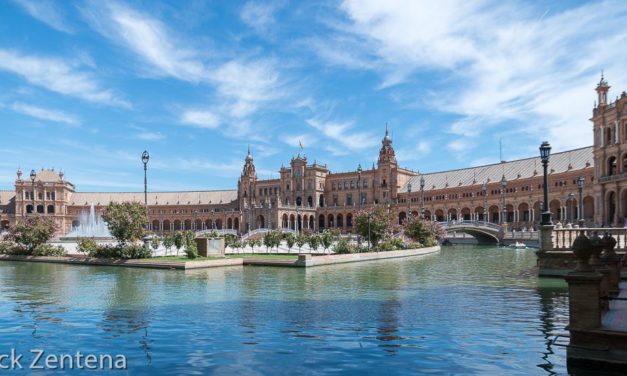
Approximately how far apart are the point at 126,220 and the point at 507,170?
8115cm

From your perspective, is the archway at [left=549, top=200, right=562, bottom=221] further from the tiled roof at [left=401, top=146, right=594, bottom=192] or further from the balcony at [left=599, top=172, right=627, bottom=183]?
the balcony at [left=599, top=172, right=627, bottom=183]

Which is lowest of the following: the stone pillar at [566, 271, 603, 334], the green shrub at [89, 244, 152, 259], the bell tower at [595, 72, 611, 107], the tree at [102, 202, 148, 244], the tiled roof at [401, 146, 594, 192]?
the green shrub at [89, 244, 152, 259]

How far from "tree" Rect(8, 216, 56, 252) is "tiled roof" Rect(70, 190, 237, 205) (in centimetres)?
9266

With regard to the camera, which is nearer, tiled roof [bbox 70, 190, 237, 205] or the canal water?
the canal water

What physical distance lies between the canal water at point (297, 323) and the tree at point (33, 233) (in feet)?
61.2

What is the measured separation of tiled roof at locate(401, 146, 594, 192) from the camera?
87.7 m

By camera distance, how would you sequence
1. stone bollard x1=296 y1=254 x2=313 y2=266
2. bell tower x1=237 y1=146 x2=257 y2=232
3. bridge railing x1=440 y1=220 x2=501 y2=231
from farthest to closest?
bell tower x1=237 y1=146 x2=257 y2=232 → bridge railing x1=440 y1=220 x2=501 y2=231 → stone bollard x1=296 y1=254 x2=313 y2=266

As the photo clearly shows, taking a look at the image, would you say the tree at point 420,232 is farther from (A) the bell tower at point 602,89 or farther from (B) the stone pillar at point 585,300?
(B) the stone pillar at point 585,300

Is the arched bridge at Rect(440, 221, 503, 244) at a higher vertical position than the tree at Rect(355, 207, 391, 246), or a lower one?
lower

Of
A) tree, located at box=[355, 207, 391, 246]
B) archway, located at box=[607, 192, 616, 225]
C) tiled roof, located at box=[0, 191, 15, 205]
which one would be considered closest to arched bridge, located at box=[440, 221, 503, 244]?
archway, located at box=[607, 192, 616, 225]

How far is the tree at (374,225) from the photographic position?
156 ft

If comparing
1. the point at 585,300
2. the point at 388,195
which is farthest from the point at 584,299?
the point at 388,195

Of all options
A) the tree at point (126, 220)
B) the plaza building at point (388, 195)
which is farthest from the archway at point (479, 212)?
the tree at point (126, 220)

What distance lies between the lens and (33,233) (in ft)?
140
